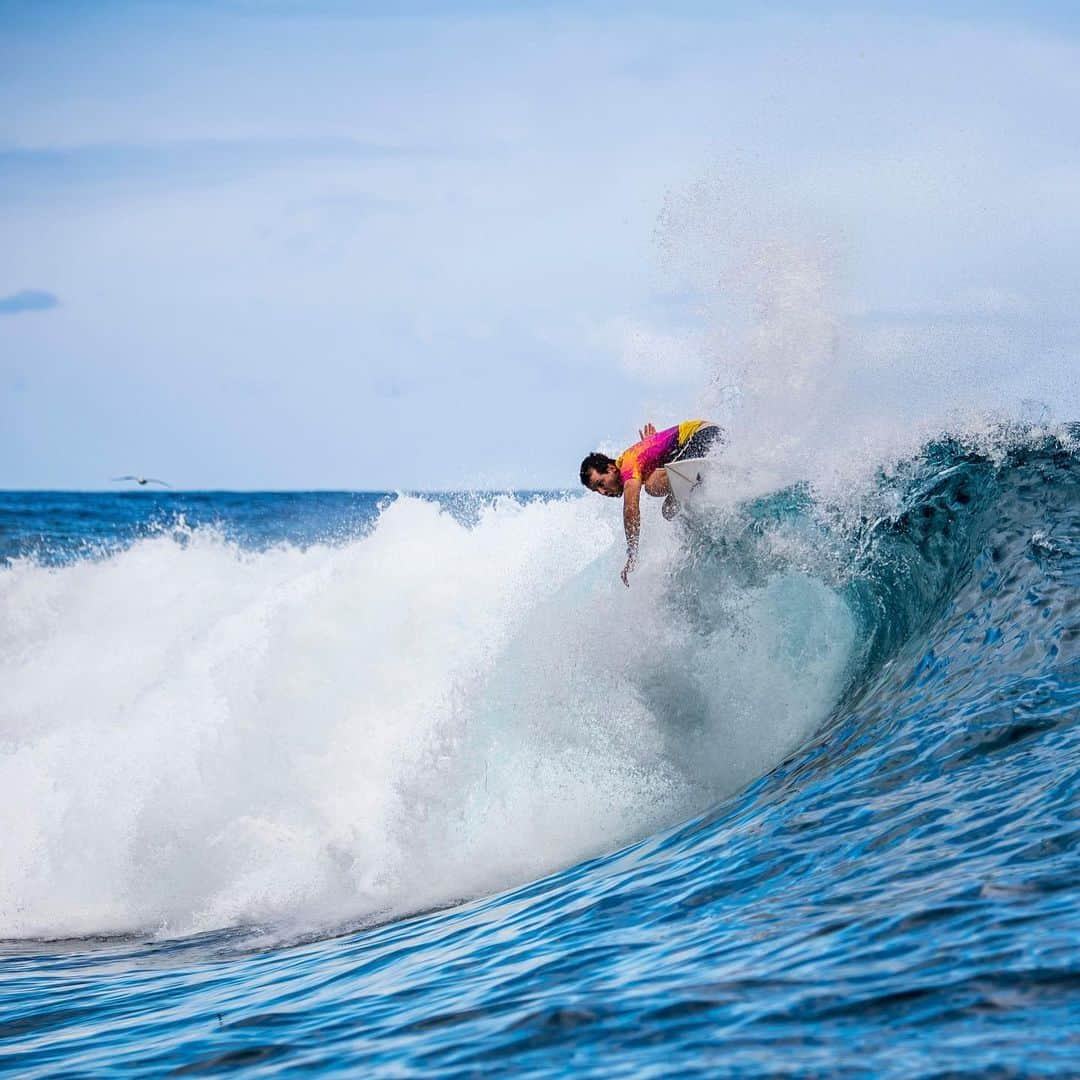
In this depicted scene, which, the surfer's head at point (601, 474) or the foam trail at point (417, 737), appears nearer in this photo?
the foam trail at point (417, 737)

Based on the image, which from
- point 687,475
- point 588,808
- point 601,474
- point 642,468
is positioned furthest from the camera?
point 687,475

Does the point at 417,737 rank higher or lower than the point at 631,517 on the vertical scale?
lower

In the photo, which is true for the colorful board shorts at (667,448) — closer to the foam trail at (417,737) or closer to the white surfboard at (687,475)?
the white surfboard at (687,475)

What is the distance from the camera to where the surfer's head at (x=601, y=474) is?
900 cm

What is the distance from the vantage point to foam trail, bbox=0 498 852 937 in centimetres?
808

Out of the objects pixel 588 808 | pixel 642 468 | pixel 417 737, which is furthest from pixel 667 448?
pixel 417 737

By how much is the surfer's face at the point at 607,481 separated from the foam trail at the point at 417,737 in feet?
1.90

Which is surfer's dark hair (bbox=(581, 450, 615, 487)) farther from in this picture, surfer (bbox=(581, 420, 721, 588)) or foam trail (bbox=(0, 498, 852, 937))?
foam trail (bbox=(0, 498, 852, 937))

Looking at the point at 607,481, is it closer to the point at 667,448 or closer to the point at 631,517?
the point at 631,517

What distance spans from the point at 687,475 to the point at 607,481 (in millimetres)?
691

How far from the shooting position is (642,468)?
9164 millimetres

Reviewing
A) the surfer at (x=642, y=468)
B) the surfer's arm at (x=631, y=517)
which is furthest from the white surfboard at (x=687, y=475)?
the surfer's arm at (x=631, y=517)

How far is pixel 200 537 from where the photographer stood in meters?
22.2

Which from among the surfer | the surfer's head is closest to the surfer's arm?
the surfer
